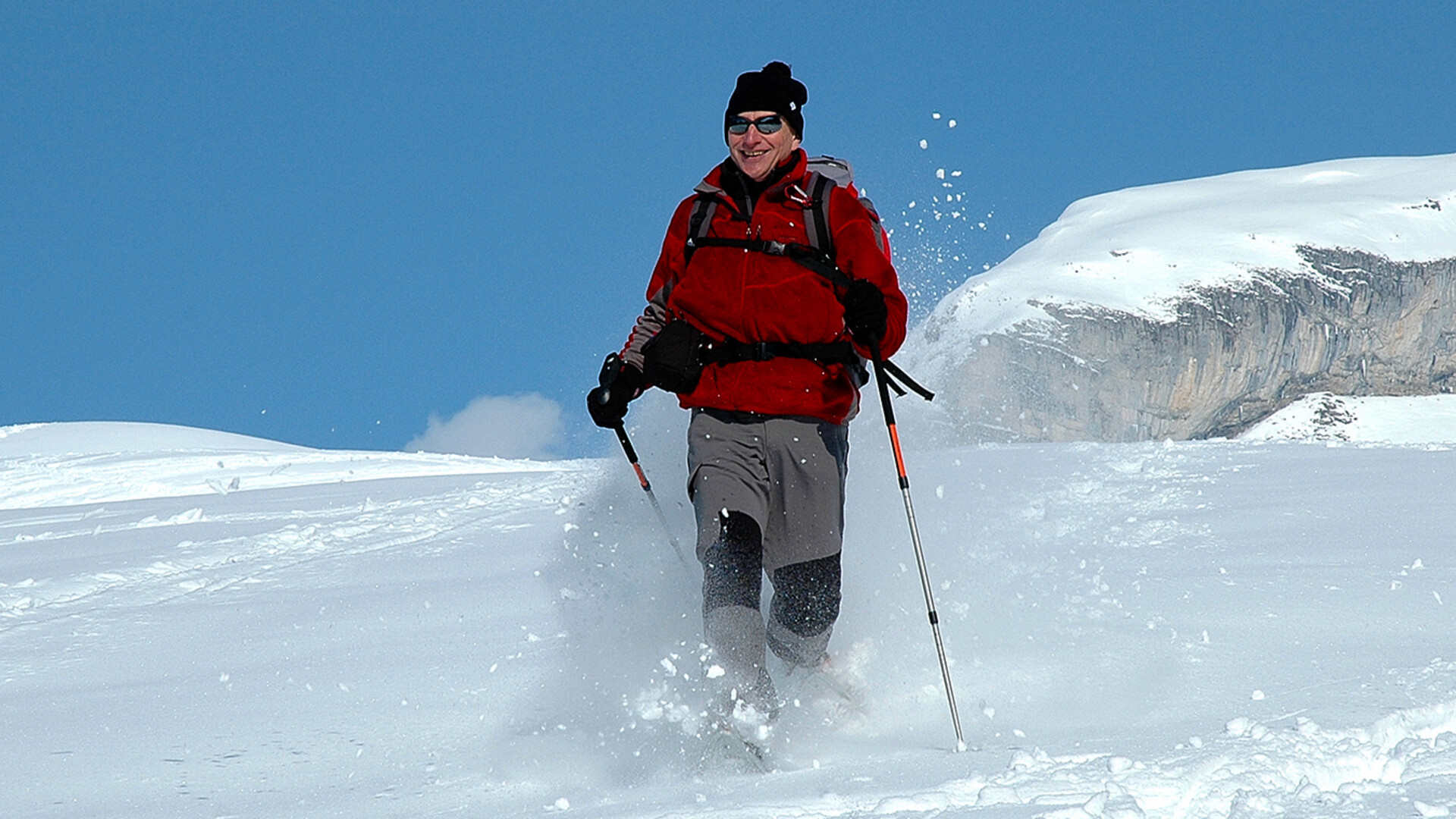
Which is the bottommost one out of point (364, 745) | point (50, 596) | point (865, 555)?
point (364, 745)

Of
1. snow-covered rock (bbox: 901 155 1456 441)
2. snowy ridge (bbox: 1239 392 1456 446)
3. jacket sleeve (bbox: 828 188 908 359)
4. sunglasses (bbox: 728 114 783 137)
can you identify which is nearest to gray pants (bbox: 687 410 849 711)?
jacket sleeve (bbox: 828 188 908 359)

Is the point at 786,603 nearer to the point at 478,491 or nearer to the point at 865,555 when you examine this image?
the point at 865,555

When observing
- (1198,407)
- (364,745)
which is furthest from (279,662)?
(1198,407)

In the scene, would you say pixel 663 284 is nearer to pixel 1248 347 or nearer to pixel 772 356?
pixel 772 356

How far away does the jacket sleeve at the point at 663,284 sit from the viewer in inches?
151

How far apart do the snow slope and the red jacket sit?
859 millimetres

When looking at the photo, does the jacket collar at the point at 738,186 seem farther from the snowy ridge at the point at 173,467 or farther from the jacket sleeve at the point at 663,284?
the snowy ridge at the point at 173,467

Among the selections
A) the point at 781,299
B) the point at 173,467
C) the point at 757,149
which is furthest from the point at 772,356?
the point at 173,467

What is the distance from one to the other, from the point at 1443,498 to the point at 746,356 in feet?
15.6

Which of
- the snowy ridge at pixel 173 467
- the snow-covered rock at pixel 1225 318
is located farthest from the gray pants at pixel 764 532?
the snow-covered rock at pixel 1225 318

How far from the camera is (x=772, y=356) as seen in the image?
3.59 meters

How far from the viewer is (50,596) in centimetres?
686

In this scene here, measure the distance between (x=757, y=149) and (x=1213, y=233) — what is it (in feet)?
405

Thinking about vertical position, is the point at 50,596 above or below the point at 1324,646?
above
